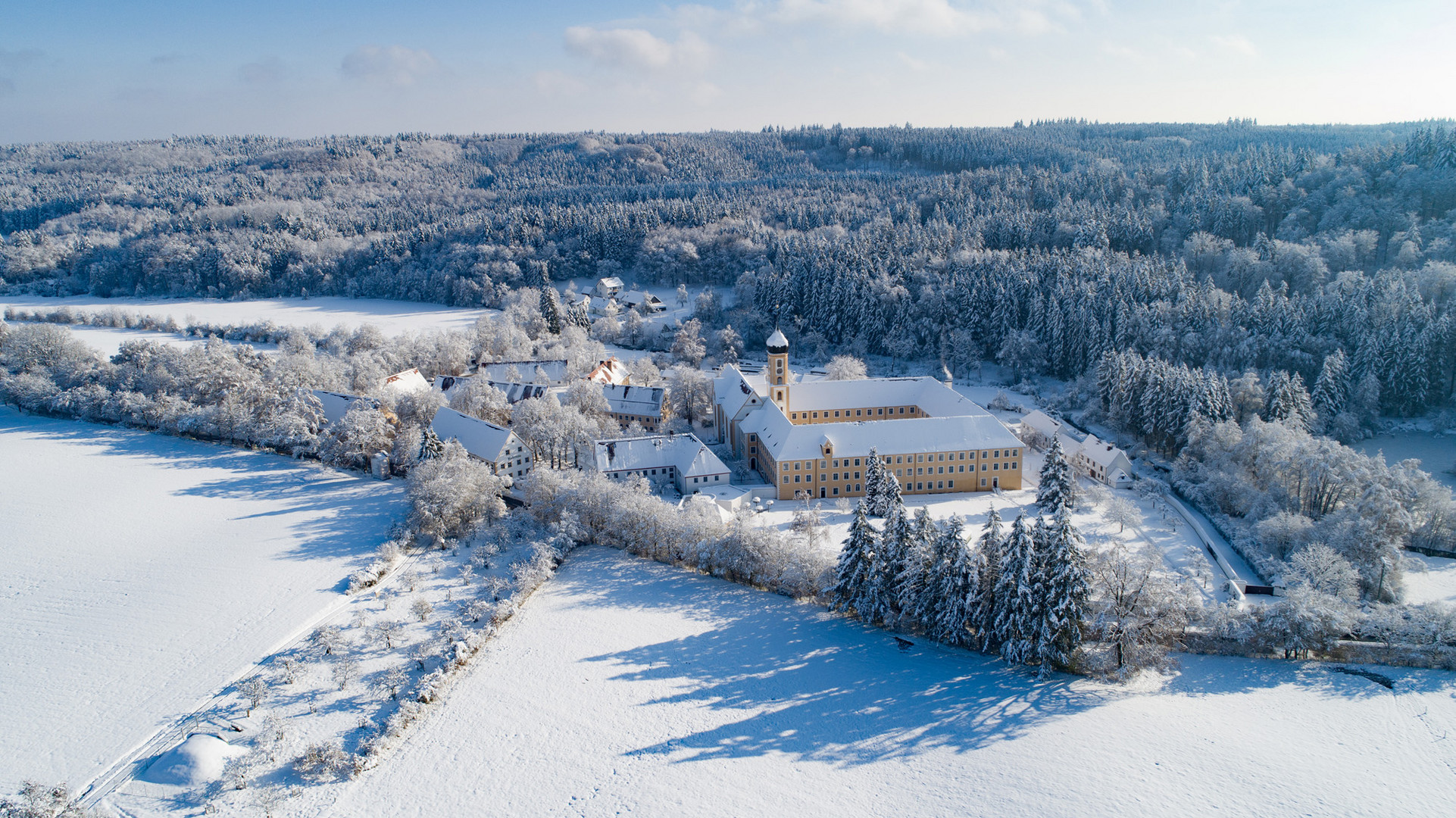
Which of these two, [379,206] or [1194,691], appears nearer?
[1194,691]

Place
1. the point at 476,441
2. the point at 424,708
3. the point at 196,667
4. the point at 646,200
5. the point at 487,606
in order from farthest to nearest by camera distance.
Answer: the point at 646,200
the point at 476,441
the point at 487,606
the point at 196,667
the point at 424,708

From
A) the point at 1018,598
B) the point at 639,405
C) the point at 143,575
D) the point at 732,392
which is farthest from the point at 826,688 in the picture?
the point at 143,575

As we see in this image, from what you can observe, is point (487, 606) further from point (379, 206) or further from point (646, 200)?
point (379, 206)

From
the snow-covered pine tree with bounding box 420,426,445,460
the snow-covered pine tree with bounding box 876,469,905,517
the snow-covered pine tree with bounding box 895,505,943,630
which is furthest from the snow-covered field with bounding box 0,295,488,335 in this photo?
the snow-covered pine tree with bounding box 895,505,943,630

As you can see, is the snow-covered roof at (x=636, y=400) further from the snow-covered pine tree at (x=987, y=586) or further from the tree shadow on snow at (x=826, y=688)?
the snow-covered pine tree at (x=987, y=586)

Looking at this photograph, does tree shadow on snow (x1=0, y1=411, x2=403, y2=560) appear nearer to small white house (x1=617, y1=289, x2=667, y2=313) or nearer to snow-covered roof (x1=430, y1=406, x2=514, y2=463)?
snow-covered roof (x1=430, y1=406, x2=514, y2=463)

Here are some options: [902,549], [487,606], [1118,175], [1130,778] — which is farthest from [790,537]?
[1118,175]
